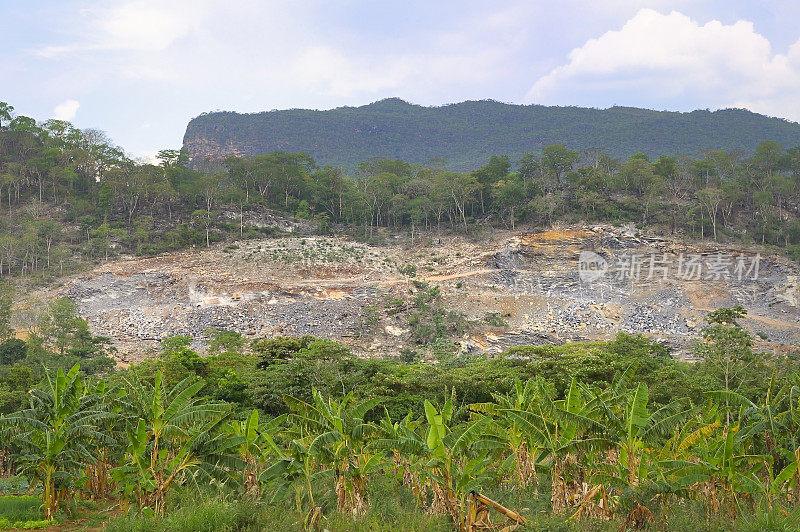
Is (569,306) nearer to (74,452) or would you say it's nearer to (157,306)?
(157,306)

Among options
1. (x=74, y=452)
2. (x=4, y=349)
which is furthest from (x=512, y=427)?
(x=4, y=349)

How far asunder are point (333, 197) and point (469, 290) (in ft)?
77.3

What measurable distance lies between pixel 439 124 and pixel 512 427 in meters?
132

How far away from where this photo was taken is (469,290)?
1538 inches

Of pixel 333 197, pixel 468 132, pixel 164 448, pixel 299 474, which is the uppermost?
pixel 468 132

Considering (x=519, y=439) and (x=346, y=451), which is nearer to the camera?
(x=346, y=451)

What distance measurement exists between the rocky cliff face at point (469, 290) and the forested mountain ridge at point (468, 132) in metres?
63.5

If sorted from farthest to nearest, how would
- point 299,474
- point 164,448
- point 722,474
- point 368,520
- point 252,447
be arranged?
point 252,447
point 164,448
point 299,474
point 368,520
point 722,474

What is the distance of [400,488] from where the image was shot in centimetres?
1055

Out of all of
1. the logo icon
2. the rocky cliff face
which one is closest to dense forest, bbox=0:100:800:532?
the rocky cliff face

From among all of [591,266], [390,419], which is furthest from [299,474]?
[591,266]

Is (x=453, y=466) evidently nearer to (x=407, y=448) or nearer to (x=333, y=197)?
(x=407, y=448)

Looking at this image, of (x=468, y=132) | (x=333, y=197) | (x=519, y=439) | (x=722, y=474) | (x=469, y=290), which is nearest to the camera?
(x=722, y=474)

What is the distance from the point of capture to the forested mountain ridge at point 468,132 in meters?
105
